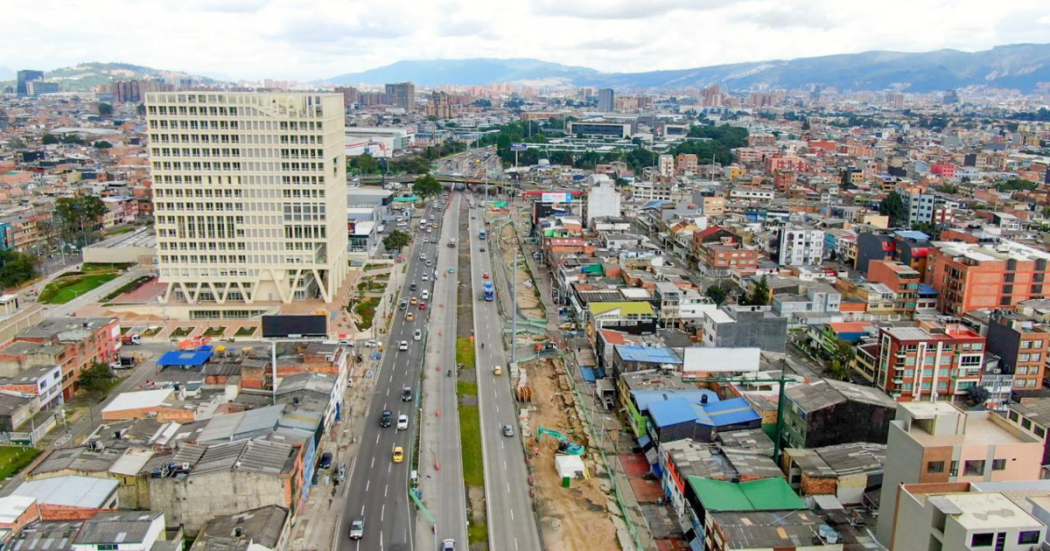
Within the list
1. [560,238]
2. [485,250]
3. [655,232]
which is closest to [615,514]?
[560,238]

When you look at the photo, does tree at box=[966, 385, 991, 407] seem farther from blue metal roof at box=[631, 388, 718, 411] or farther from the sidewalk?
the sidewalk

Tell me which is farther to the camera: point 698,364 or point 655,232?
point 655,232

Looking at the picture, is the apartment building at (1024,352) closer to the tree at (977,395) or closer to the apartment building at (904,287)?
the tree at (977,395)

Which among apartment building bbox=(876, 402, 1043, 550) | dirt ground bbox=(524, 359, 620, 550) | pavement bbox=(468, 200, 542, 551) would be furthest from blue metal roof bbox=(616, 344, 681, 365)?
apartment building bbox=(876, 402, 1043, 550)

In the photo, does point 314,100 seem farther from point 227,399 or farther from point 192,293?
point 227,399

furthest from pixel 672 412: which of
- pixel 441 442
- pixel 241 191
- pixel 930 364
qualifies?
pixel 241 191

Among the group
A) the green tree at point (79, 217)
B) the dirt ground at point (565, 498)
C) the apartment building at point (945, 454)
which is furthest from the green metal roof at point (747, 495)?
the green tree at point (79, 217)
